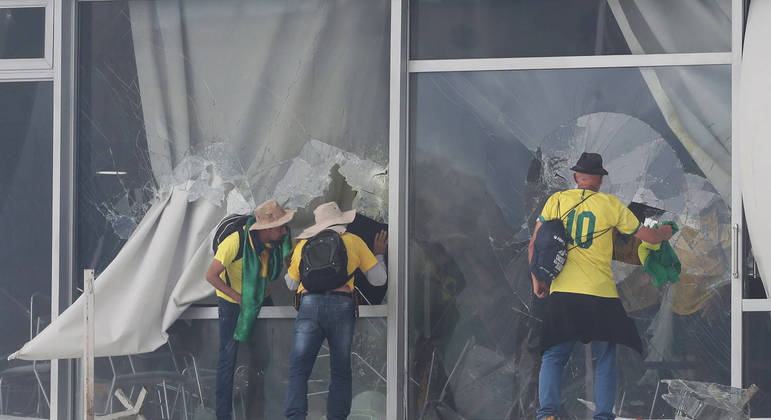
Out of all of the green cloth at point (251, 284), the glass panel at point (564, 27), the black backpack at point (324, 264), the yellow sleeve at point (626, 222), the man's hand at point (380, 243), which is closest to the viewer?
the black backpack at point (324, 264)

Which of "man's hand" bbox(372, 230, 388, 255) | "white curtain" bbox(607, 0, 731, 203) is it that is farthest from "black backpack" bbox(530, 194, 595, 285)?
"man's hand" bbox(372, 230, 388, 255)

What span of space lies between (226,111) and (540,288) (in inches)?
98.0

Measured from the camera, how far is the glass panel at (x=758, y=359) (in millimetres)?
6004

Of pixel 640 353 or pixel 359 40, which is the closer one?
pixel 640 353

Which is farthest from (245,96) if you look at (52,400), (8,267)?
(52,400)

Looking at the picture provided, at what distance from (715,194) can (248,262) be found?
10.0 ft

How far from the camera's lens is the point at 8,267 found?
22.0ft

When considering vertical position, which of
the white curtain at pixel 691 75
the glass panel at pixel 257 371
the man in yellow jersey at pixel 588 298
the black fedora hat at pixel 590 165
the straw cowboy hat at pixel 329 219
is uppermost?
the white curtain at pixel 691 75

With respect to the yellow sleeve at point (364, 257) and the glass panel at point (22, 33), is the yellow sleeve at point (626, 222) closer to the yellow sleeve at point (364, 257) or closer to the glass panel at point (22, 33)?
the yellow sleeve at point (364, 257)

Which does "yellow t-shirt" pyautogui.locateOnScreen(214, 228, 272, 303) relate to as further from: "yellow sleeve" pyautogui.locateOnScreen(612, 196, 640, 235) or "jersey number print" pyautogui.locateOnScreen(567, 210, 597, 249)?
"yellow sleeve" pyautogui.locateOnScreen(612, 196, 640, 235)

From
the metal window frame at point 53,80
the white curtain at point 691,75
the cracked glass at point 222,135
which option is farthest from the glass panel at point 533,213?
the metal window frame at point 53,80

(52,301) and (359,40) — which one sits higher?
(359,40)

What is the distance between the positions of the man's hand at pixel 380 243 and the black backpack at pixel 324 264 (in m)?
0.66

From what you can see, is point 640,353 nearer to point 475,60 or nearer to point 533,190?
point 533,190
